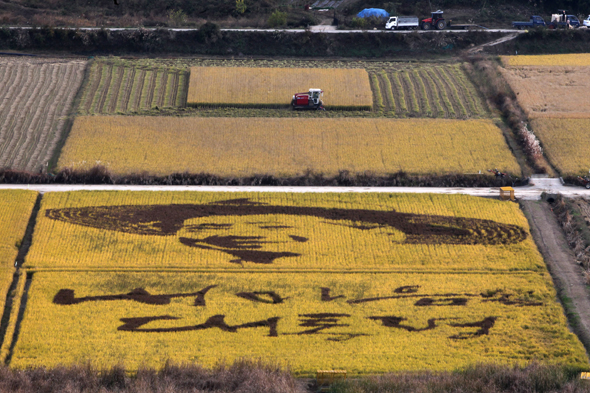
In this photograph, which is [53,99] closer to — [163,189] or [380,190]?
[163,189]

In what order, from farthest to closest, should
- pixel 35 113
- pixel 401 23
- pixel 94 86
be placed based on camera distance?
1. pixel 401 23
2. pixel 94 86
3. pixel 35 113

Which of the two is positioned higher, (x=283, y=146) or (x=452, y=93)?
(x=452, y=93)

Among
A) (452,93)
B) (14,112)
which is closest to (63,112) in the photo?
(14,112)

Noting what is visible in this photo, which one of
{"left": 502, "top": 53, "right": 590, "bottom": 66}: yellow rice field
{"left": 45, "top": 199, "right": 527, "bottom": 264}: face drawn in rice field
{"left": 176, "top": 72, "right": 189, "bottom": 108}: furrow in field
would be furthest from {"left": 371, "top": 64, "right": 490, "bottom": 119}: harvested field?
{"left": 176, "top": 72, "right": 189, "bottom": 108}: furrow in field

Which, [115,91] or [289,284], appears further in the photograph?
[115,91]

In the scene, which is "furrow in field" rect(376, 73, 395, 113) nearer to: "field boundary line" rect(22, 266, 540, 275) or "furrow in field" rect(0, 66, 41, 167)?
"field boundary line" rect(22, 266, 540, 275)

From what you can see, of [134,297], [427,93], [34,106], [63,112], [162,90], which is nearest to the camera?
[134,297]

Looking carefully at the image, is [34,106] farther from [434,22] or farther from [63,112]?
[434,22]
